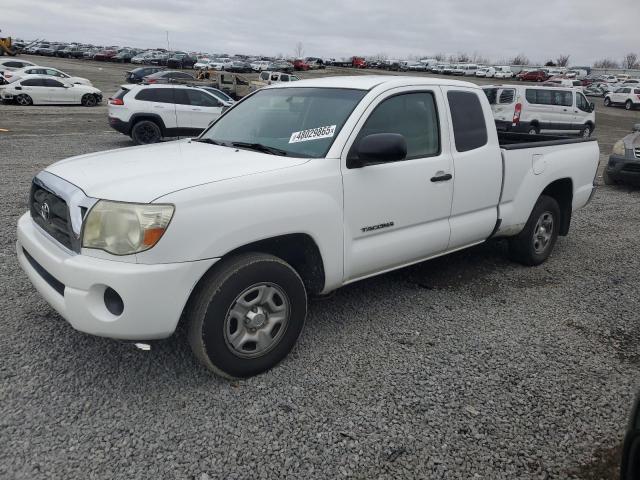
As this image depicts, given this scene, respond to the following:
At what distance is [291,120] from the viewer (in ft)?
12.5

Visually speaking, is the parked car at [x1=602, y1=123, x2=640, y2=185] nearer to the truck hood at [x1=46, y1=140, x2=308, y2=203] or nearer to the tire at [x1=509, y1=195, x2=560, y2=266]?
the tire at [x1=509, y1=195, x2=560, y2=266]

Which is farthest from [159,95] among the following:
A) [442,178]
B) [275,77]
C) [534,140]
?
[275,77]

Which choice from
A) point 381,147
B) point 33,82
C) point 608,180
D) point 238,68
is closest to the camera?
point 381,147

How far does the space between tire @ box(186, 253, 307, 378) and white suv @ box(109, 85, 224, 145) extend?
1120 centimetres

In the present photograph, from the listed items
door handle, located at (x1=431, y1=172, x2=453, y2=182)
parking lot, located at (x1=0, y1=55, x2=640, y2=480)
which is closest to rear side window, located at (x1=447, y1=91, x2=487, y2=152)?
door handle, located at (x1=431, y1=172, x2=453, y2=182)

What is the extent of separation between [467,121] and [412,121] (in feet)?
2.17

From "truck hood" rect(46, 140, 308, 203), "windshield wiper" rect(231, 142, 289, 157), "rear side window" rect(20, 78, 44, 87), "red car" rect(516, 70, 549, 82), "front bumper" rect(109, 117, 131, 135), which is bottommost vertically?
"truck hood" rect(46, 140, 308, 203)

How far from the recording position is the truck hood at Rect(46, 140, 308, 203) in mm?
2777

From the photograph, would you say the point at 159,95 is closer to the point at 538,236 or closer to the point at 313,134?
the point at 538,236

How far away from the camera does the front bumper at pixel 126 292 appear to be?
2625 millimetres

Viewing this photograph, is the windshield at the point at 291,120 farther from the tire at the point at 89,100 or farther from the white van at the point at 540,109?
the tire at the point at 89,100

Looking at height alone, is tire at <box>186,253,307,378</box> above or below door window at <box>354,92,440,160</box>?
below

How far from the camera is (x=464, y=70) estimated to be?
220 feet

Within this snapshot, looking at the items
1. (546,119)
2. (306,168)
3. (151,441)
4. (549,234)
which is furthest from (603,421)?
(546,119)
